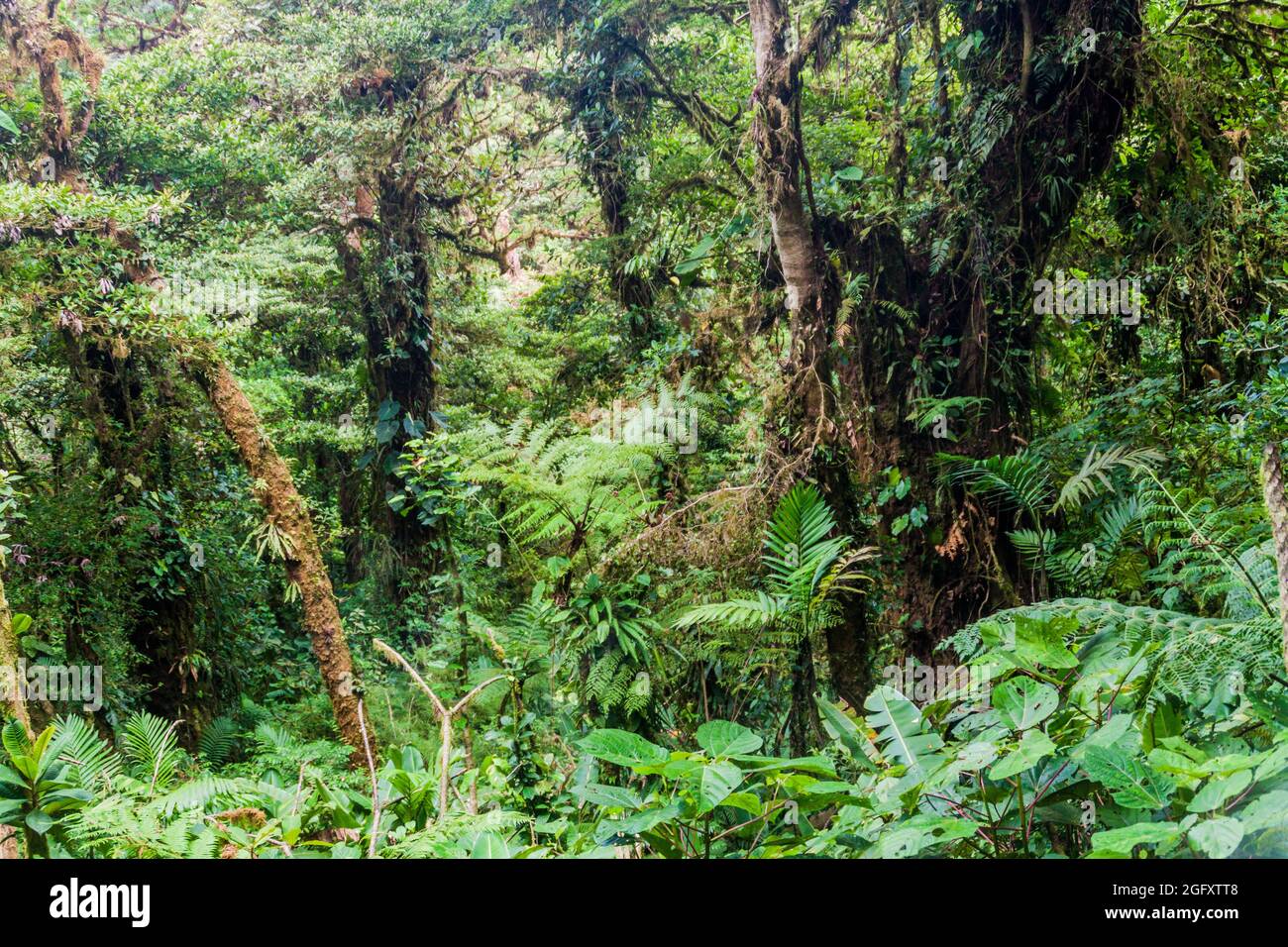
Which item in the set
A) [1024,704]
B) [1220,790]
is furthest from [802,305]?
[1220,790]

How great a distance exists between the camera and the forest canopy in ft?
4.16

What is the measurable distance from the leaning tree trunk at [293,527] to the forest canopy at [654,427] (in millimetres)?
25

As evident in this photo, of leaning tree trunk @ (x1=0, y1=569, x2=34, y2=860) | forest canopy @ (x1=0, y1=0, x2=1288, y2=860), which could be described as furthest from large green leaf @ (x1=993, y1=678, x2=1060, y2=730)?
leaning tree trunk @ (x1=0, y1=569, x2=34, y2=860)

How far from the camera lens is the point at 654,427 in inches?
160

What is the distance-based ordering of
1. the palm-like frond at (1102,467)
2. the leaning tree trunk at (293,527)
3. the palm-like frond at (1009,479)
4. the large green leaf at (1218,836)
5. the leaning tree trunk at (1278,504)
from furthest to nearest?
the leaning tree trunk at (293,527) → the palm-like frond at (1009,479) → the palm-like frond at (1102,467) → the leaning tree trunk at (1278,504) → the large green leaf at (1218,836)

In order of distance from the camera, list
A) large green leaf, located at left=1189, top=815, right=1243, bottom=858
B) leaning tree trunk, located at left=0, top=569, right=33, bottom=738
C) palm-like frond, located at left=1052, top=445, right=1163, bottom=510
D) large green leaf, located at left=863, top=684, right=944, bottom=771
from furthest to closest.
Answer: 1. palm-like frond, located at left=1052, top=445, right=1163, bottom=510
2. leaning tree trunk, located at left=0, top=569, right=33, bottom=738
3. large green leaf, located at left=863, top=684, right=944, bottom=771
4. large green leaf, located at left=1189, top=815, right=1243, bottom=858

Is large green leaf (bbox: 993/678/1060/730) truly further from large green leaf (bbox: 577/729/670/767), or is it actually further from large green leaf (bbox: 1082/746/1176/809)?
large green leaf (bbox: 577/729/670/767)

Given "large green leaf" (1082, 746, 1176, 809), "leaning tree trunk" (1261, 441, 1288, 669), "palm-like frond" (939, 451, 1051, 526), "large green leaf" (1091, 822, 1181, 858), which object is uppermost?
"palm-like frond" (939, 451, 1051, 526)

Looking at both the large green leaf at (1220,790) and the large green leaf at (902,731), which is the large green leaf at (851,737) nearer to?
the large green leaf at (902,731)

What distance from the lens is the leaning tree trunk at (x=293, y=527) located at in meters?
4.96

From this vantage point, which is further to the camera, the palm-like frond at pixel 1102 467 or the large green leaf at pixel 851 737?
the palm-like frond at pixel 1102 467

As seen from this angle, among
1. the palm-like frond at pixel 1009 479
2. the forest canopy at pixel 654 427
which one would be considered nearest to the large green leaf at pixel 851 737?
the forest canopy at pixel 654 427

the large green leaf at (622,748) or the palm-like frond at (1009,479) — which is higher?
the palm-like frond at (1009,479)

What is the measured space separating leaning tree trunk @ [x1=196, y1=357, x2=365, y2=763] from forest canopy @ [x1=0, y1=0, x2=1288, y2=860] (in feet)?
0.08
